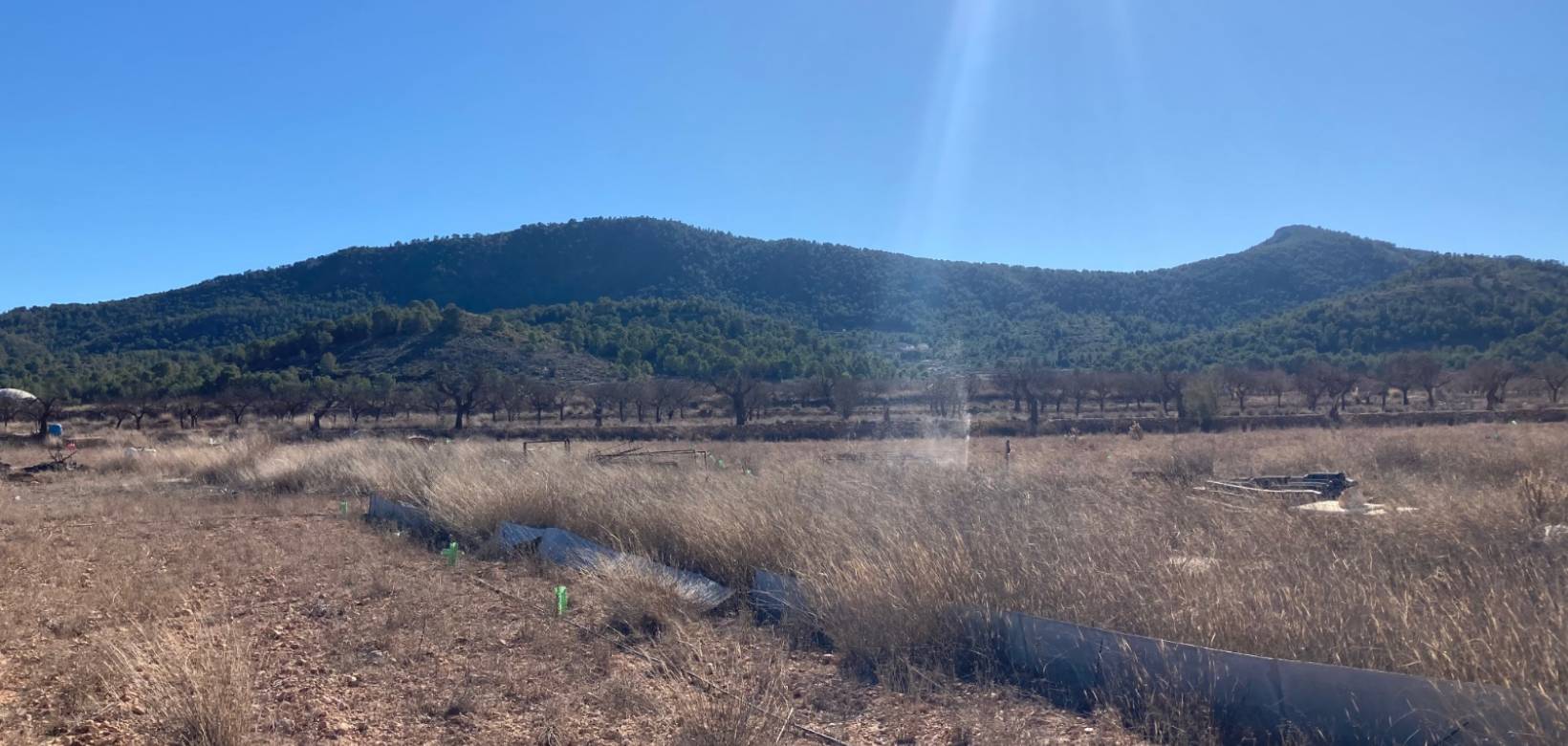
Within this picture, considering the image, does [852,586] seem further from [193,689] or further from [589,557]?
[193,689]

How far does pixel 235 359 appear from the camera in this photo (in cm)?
7856

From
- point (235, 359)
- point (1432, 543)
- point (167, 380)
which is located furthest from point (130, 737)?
point (235, 359)

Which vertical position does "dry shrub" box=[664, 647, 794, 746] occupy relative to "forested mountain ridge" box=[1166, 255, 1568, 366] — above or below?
below

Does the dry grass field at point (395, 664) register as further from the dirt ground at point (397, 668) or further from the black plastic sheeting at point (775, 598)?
the black plastic sheeting at point (775, 598)

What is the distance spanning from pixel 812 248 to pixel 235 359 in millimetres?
61390

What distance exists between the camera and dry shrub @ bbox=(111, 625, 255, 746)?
524 centimetres

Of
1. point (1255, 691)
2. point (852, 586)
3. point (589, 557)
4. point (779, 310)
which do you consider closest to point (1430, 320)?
point (779, 310)

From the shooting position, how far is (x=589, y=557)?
10906 mm

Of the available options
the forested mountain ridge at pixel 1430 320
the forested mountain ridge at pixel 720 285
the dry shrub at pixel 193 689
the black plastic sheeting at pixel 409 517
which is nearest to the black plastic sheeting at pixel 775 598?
the dry shrub at pixel 193 689

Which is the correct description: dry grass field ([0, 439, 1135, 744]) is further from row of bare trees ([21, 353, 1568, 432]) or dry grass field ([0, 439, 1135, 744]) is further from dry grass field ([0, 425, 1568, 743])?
row of bare trees ([21, 353, 1568, 432])

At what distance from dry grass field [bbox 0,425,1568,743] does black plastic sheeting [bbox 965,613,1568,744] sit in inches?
11.5

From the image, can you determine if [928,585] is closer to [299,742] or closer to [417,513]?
[299,742]

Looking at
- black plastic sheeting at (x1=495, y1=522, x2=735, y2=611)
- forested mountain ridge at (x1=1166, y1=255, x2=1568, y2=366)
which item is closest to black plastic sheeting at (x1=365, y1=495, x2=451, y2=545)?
black plastic sheeting at (x1=495, y1=522, x2=735, y2=611)

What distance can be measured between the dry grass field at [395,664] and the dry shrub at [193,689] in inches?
0.6
